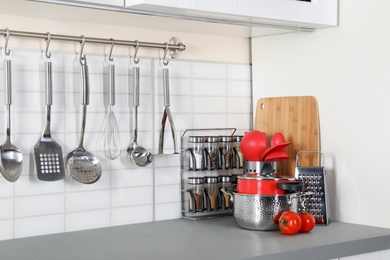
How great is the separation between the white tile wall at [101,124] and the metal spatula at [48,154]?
3 centimetres

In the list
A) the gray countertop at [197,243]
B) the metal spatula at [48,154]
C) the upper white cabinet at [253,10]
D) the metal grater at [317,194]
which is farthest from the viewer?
the metal grater at [317,194]

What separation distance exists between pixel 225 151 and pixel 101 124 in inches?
17.4

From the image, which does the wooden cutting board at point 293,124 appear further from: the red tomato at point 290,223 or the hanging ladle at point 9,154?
the hanging ladle at point 9,154

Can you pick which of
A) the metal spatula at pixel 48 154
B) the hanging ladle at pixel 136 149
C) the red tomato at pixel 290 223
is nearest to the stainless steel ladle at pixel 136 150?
the hanging ladle at pixel 136 149

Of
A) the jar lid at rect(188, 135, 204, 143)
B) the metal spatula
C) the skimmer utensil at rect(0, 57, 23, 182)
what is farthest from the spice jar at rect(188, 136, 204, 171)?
the skimmer utensil at rect(0, 57, 23, 182)

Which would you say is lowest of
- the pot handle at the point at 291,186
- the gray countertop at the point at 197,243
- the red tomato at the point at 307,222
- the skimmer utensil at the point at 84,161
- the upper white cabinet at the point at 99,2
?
the gray countertop at the point at 197,243

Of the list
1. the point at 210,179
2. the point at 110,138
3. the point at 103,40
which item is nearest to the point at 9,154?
the point at 110,138

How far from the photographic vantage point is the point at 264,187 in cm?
200

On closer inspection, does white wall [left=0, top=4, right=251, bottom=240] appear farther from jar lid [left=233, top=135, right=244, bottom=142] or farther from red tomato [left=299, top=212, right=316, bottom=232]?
red tomato [left=299, top=212, right=316, bottom=232]

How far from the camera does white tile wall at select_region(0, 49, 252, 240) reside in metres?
1.95

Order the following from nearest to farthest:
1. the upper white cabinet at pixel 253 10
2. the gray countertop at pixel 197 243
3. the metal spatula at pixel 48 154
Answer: the gray countertop at pixel 197 243 < the upper white cabinet at pixel 253 10 < the metal spatula at pixel 48 154

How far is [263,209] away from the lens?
1985mm

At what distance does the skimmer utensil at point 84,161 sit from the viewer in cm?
200

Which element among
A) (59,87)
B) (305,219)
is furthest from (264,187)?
(59,87)
